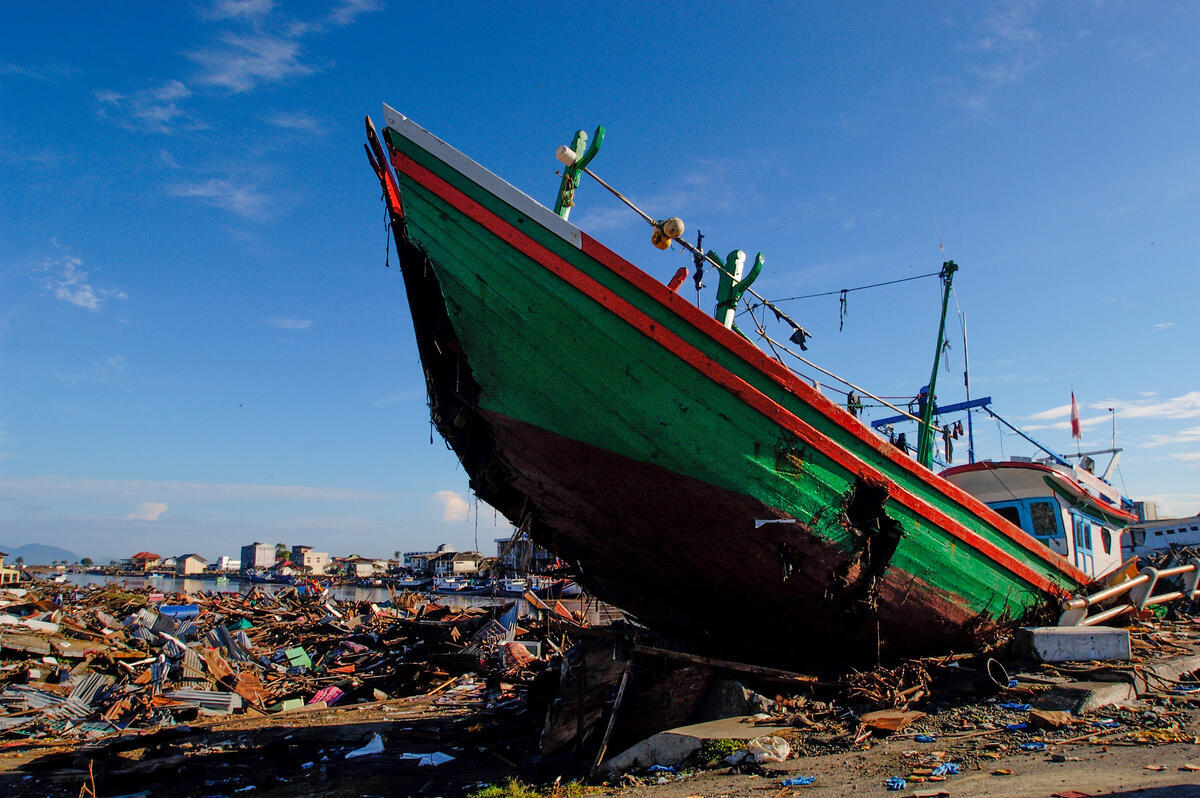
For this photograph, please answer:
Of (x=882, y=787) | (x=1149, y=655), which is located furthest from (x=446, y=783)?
(x=1149, y=655)

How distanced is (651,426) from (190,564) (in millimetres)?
122380

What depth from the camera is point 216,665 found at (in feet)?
43.4

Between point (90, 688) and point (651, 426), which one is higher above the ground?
point (651, 426)

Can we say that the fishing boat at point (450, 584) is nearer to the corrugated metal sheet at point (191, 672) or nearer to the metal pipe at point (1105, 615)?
the corrugated metal sheet at point (191, 672)

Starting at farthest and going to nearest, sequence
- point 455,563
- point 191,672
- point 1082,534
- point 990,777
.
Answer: point 455,563 < point 191,672 < point 1082,534 < point 990,777

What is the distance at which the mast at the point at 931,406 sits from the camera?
9.35 meters

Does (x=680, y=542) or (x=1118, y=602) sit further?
(x=1118, y=602)

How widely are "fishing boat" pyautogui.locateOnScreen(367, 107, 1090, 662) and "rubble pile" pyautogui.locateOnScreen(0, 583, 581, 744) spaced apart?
2192mm

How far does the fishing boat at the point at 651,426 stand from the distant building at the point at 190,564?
120276mm

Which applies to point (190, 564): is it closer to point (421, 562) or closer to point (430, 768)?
point (421, 562)

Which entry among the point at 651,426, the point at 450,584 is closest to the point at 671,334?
the point at 651,426

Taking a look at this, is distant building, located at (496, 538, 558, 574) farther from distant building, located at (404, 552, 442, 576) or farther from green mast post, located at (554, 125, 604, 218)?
distant building, located at (404, 552, 442, 576)

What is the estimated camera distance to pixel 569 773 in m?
6.32

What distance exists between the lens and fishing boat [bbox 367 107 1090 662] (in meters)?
5.84
